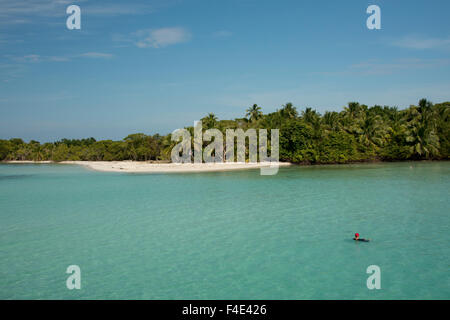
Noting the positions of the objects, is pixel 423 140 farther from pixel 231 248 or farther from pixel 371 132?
pixel 231 248

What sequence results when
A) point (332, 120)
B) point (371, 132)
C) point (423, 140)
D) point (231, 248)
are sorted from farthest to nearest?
point (332, 120)
point (371, 132)
point (423, 140)
point (231, 248)

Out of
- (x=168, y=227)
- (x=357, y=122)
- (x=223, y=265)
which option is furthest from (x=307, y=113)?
(x=223, y=265)

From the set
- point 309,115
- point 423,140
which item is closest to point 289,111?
point 309,115

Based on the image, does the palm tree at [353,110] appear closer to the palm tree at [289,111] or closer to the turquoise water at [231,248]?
the palm tree at [289,111]

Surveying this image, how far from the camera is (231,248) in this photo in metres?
14.5

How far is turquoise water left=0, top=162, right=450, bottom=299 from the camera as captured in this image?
34.6 feet

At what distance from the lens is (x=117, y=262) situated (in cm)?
1309

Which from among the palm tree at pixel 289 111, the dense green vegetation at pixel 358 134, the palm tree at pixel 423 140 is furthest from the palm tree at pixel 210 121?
the palm tree at pixel 423 140

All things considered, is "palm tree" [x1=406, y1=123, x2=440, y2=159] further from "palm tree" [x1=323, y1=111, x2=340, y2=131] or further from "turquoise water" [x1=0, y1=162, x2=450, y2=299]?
"turquoise water" [x1=0, y1=162, x2=450, y2=299]

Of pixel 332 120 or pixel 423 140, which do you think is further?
pixel 332 120

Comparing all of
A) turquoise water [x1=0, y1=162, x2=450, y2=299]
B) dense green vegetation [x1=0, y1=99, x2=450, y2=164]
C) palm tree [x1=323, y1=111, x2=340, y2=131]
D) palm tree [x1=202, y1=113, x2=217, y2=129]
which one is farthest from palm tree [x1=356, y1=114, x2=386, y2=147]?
turquoise water [x1=0, y1=162, x2=450, y2=299]

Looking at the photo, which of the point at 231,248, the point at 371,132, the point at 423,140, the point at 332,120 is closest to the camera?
the point at 231,248

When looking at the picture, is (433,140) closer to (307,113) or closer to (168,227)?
(307,113)
